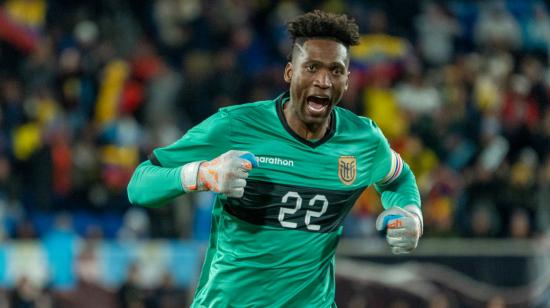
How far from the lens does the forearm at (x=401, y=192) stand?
17.1ft

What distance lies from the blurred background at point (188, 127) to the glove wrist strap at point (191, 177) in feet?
23.6

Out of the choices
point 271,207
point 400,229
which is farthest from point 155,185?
point 400,229

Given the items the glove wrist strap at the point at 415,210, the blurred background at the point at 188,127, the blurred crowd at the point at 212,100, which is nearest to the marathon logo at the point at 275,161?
the glove wrist strap at the point at 415,210

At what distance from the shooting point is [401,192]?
5.27 meters

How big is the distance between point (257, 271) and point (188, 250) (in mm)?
6952

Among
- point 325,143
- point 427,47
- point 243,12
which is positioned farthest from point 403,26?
point 325,143

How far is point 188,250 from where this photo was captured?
11617mm

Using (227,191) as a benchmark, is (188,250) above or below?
below

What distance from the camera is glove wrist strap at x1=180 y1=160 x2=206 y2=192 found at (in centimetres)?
441

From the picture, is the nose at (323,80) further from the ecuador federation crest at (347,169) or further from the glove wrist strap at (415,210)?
the glove wrist strap at (415,210)

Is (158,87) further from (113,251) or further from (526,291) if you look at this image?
(526,291)

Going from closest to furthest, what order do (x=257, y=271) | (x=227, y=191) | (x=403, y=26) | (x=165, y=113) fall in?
(x=227, y=191)
(x=257, y=271)
(x=165, y=113)
(x=403, y=26)

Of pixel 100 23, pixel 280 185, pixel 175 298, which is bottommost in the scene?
pixel 175 298

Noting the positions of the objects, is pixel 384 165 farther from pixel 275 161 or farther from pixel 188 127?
pixel 188 127
